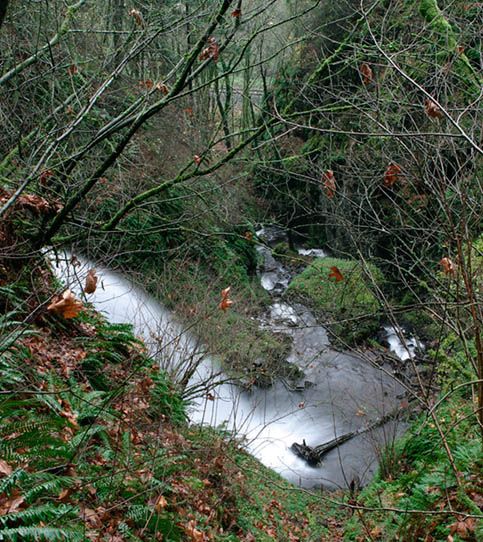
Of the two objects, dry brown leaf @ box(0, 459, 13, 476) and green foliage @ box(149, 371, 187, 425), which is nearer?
dry brown leaf @ box(0, 459, 13, 476)

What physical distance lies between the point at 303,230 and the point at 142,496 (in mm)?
16307

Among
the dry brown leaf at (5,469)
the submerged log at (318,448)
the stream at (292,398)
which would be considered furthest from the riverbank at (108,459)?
the submerged log at (318,448)

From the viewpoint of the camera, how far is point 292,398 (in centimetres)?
1113

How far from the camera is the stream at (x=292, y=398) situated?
28.1ft

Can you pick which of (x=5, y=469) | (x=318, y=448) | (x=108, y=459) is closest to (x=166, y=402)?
(x=108, y=459)

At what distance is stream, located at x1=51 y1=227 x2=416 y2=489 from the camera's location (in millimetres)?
8559

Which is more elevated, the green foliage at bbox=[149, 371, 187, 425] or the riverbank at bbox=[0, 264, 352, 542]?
the green foliage at bbox=[149, 371, 187, 425]

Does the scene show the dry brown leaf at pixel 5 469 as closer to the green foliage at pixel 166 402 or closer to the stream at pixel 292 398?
the green foliage at pixel 166 402

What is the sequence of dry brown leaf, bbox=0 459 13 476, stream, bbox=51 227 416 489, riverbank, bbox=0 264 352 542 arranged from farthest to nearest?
stream, bbox=51 227 416 489 → riverbank, bbox=0 264 352 542 → dry brown leaf, bbox=0 459 13 476

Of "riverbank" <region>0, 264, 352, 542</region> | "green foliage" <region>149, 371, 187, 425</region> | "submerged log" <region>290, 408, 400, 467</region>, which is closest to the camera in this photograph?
"riverbank" <region>0, 264, 352, 542</region>

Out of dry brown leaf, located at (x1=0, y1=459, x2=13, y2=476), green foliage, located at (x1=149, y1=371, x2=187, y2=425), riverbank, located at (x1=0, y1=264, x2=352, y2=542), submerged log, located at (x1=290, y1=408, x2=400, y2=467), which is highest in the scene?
submerged log, located at (x1=290, y1=408, x2=400, y2=467)

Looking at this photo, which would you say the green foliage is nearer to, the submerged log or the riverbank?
the riverbank

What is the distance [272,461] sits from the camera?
9.60 m

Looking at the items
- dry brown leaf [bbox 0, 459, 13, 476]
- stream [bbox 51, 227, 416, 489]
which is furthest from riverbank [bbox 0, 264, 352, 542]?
Answer: stream [bbox 51, 227, 416, 489]
